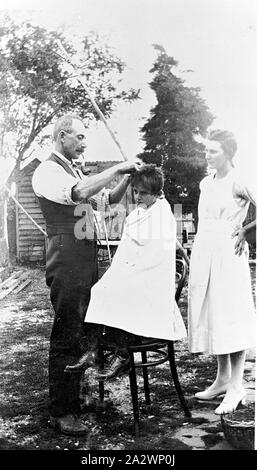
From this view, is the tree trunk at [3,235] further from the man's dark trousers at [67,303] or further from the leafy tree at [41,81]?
the man's dark trousers at [67,303]

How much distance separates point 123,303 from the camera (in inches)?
105

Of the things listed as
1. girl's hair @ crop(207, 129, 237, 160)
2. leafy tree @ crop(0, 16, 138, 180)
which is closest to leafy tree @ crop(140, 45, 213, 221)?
girl's hair @ crop(207, 129, 237, 160)

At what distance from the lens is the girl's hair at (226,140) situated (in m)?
2.86

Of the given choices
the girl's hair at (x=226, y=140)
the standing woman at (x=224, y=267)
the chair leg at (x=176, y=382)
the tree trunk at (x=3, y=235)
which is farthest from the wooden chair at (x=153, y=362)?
the tree trunk at (x=3, y=235)

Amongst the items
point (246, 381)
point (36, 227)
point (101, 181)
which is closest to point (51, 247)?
point (36, 227)

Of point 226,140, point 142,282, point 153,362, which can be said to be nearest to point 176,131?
point 226,140

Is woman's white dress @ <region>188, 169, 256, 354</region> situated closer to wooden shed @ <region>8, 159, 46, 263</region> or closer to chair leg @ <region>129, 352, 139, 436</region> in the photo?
chair leg @ <region>129, 352, 139, 436</region>

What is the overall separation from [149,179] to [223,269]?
0.66 meters

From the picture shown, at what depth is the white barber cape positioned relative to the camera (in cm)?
A: 268

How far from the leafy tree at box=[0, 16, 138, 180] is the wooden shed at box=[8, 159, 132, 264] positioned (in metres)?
0.14

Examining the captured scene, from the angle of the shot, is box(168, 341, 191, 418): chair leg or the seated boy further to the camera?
box(168, 341, 191, 418): chair leg

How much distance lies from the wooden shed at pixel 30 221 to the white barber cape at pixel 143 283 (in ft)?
0.35
